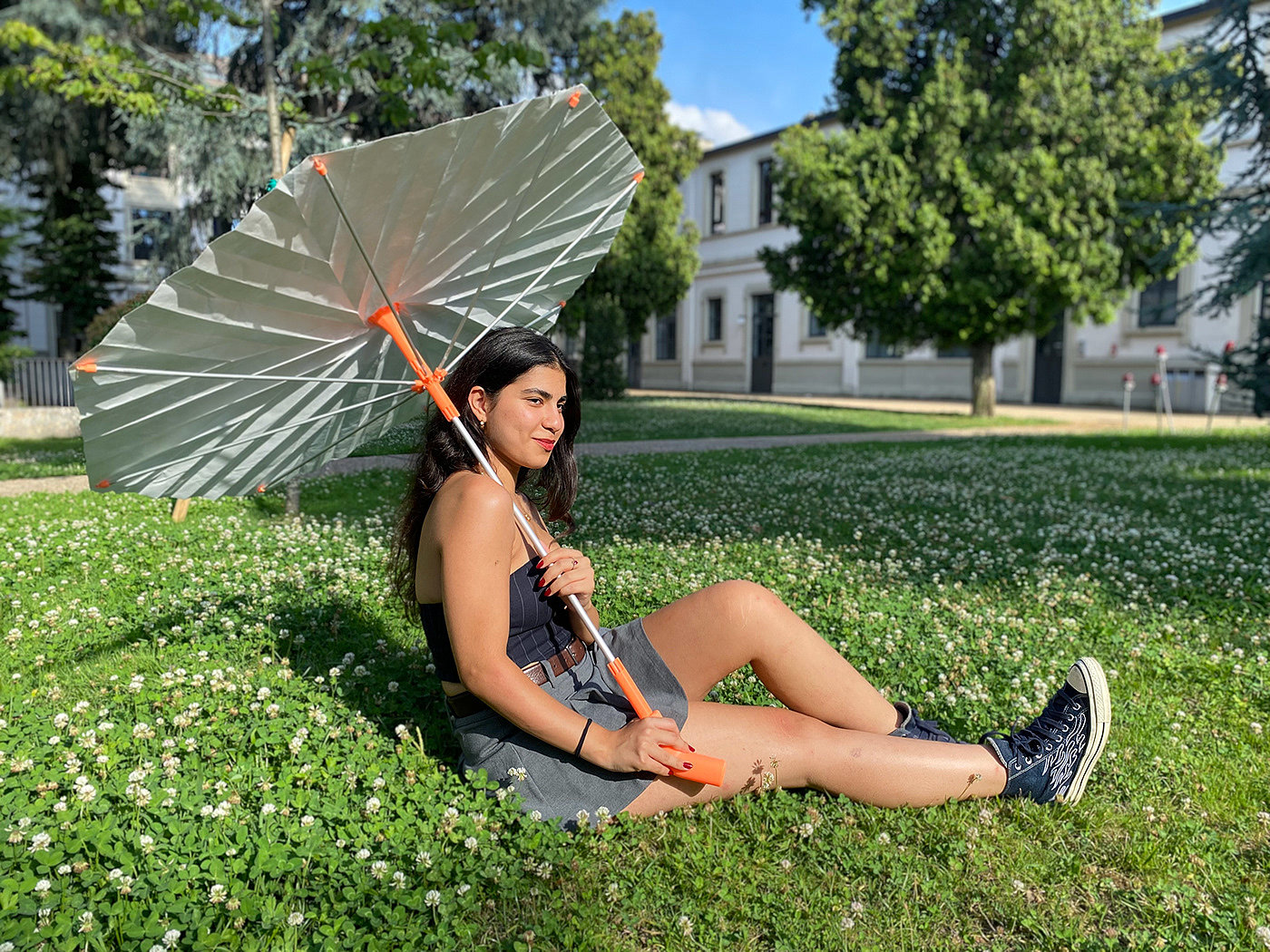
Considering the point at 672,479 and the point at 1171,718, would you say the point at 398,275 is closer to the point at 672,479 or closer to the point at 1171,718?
the point at 1171,718

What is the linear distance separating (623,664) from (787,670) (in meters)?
0.53

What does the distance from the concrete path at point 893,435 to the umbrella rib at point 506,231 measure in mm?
3595

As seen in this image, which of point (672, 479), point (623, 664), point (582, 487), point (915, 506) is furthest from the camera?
point (672, 479)

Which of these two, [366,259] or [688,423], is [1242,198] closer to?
[688,423]

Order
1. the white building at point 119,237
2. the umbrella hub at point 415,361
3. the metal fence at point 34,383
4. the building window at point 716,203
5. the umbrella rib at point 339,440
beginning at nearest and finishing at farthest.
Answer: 1. the umbrella hub at point 415,361
2. the umbrella rib at point 339,440
3. the metal fence at point 34,383
4. the white building at point 119,237
5. the building window at point 716,203

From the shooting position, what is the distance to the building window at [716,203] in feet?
A: 125

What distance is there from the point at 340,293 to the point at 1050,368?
29606 mm

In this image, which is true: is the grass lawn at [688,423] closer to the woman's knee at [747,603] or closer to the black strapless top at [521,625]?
the black strapless top at [521,625]

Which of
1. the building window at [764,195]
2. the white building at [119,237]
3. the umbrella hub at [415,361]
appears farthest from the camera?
the building window at [764,195]

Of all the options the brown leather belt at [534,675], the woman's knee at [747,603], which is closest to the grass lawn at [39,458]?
the brown leather belt at [534,675]

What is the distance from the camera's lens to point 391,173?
2.28 meters

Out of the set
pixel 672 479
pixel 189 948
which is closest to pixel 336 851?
pixel 189 948

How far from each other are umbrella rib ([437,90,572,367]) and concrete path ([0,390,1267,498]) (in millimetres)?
3595

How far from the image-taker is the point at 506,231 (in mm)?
2791
